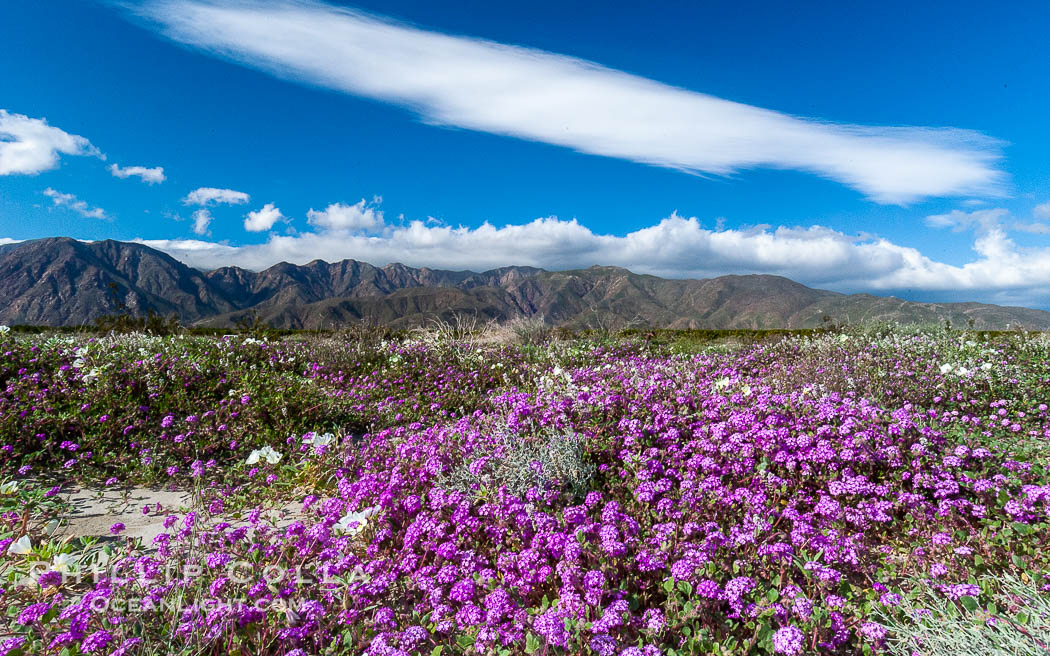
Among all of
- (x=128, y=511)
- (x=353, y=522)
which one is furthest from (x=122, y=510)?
(x=353, y=522)

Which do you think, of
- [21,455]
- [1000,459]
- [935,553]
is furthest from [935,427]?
[21,455]

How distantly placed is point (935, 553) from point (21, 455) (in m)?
7.46

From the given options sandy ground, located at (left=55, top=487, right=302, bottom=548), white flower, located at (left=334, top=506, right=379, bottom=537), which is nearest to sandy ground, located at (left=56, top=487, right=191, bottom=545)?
sandy ground, located at (left=55, top=487, right=302, bottom=548)

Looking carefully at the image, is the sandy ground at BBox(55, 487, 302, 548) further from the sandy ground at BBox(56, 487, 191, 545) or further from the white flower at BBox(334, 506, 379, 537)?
the white flower at BBox(334, 506, 379, 537)

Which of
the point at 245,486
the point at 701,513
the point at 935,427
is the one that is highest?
the point at 935,427

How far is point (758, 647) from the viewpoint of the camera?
2.60 meters

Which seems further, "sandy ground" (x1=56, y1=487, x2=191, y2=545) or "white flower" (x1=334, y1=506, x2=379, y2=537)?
"sandy ground" (x1=56, y1=487, x2=191, y2=545)

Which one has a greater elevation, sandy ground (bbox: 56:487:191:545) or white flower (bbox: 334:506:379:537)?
white flower (bbox: 334:506:379:537)

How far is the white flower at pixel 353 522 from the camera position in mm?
3223

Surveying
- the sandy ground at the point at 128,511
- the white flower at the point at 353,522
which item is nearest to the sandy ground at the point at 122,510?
the sandy ground at the point at 128,511

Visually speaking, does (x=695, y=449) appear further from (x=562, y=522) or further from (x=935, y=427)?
(x=935, y=427)

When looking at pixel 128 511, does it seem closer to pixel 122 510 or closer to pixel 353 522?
pixel 122 510

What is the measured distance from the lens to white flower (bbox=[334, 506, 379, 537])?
3.22 m

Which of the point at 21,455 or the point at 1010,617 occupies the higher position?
the point at 1010,617
